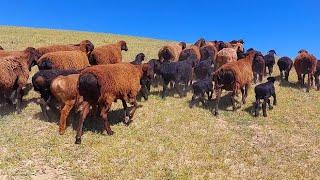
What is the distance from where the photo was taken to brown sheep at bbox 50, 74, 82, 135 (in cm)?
1461

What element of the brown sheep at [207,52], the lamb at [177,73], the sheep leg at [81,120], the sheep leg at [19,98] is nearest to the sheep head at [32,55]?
the sheep leg at [19,98]

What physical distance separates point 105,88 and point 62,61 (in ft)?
16.4

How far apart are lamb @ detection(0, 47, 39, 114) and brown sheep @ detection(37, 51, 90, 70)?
2.60ft

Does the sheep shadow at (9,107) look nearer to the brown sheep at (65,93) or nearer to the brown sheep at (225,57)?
the brown sheep at (65,93)

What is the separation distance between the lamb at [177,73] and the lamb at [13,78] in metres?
5.64

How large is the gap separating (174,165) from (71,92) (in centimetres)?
430

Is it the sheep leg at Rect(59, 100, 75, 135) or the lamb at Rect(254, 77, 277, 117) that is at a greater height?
the lamb at Rect(254, 77, 277, 117)

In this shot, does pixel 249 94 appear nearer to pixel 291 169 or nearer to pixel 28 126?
pixel 291 169

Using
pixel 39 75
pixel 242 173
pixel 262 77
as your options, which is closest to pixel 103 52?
pixel 39 75

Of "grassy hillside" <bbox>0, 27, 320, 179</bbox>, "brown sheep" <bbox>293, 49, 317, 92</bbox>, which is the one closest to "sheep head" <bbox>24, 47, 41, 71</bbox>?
"grassy hillside" <bbox>0, 27, 320, 179</bbox>

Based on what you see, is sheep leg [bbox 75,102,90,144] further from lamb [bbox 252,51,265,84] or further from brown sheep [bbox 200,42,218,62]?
brown sheep [bbox 200,42,218,62]

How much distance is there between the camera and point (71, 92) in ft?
48.5

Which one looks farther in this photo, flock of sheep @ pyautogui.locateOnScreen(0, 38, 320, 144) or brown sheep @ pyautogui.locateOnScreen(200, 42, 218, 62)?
brown sheep @ pyautogui.locateOnScreen(200, 42, 218, 62)

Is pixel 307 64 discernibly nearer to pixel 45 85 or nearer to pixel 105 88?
pixel 105 88
